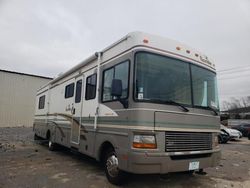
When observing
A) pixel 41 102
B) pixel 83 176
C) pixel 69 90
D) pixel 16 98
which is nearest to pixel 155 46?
pixel 83 176

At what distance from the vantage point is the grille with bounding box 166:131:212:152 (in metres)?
4.75

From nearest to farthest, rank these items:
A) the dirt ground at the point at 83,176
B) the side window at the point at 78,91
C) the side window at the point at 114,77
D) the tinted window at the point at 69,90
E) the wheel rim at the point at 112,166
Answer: the side window at the point at 114,77
the wheel rim at the point at 112,166
the dirt ground at the point at 83,176
the side window at the point at 78,91
the tinted window at the point at 69,90

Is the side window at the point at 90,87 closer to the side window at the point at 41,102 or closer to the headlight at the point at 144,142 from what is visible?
the headlight at the point at 144,142

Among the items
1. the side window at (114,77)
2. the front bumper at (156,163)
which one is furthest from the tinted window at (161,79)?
the front bumper at (156,163)

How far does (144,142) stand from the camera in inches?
178

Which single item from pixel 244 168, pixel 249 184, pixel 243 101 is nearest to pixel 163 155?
pixel 249 184

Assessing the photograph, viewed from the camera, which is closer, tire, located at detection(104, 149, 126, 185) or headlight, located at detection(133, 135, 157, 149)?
headlight, located at detection(133, 135, 157, 149)

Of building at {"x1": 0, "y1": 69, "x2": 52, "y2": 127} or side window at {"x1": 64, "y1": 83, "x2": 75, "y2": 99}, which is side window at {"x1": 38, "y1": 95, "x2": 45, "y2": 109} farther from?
building at {"x1": 0, "y1": 69, "x2": 52, "y2": 127}

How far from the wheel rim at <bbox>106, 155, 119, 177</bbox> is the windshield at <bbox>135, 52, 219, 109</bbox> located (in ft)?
4.93

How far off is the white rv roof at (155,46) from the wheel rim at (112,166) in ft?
7.66

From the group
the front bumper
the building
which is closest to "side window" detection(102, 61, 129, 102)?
the front bumper

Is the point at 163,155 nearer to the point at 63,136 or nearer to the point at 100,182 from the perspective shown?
the point at 100,182

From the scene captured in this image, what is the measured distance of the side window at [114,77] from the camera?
5039mm

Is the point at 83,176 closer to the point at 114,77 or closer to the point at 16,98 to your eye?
the point at 114,77
